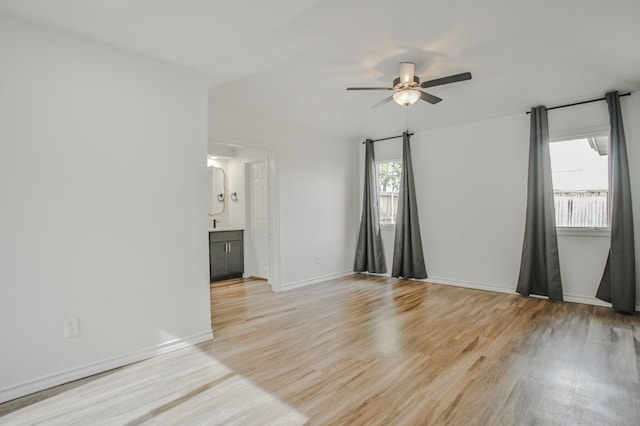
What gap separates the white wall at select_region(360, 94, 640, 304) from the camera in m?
4.01

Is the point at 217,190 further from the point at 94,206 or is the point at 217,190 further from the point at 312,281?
the point at 94,206

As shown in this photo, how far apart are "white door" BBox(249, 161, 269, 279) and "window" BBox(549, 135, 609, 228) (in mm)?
4271

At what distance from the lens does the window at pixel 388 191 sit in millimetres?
5996

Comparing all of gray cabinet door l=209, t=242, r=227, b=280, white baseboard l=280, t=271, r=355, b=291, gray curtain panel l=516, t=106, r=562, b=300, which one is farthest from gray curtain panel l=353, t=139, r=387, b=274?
gray cabinet door l=209, t=242, r=227, b=280

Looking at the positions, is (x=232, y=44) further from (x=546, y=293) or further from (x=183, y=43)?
(x=546, y=293)

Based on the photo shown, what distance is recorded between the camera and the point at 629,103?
12.3ft

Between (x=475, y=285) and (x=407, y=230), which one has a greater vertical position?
(x=407, y=230)

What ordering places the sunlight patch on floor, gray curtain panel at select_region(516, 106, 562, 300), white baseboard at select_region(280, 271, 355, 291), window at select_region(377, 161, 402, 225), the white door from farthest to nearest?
window at select_region(377, 161, 402, 225) < the white door < white baseboard at select_region(280, 271, 355, 291) < gray curtain panel at select_region(516, 106, 562, 300) < the sunlight patch on floor

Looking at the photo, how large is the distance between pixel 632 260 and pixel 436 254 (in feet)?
7.64

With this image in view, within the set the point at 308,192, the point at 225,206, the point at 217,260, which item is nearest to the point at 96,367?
the point at 217,260

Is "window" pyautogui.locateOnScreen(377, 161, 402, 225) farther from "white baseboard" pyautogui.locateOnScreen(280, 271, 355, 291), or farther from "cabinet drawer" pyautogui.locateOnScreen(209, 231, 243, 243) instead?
"cabinet drawer" pyautogui.locateOnScreen(209, 231, 243, 243)

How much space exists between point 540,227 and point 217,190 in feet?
17.3

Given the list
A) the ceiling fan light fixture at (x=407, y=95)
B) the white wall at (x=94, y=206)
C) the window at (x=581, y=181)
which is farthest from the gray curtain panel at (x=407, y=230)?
the white wall at (x=94, y=206)

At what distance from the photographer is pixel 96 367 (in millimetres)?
2410
